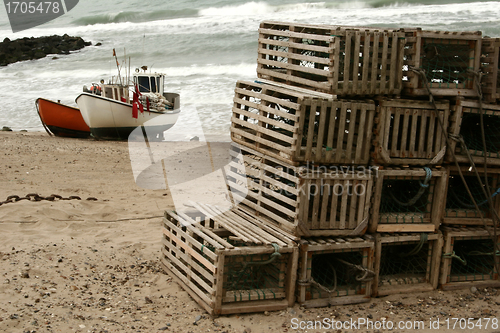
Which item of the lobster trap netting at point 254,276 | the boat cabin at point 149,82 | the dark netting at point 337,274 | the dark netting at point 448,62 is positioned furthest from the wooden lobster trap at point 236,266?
the boat cabin at point 149,82

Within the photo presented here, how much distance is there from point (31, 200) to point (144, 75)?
10.2m

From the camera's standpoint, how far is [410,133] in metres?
5.15

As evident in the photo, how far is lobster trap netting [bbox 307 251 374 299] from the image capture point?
4.89m

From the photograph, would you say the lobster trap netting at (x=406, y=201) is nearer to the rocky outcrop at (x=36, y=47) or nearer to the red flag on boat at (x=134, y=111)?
the red flag on boat at (x=134, y=111)

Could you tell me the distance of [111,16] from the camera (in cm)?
4594

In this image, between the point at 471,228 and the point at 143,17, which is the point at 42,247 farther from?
the point at 143,17

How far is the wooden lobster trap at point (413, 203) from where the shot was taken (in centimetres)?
501

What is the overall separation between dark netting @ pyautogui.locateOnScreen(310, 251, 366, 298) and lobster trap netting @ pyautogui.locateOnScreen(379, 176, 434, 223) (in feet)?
1.73

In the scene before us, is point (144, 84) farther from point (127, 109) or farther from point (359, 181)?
point (359, 181)

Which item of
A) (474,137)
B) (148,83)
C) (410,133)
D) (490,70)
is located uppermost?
→ (490,70)

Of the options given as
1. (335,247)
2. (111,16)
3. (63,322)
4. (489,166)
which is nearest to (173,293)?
(63,322)

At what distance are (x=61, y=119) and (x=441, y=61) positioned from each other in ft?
41.8

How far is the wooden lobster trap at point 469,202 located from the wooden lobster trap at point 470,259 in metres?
0.10

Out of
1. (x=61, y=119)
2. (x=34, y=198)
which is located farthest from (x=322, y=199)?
(x=61, y=119)
